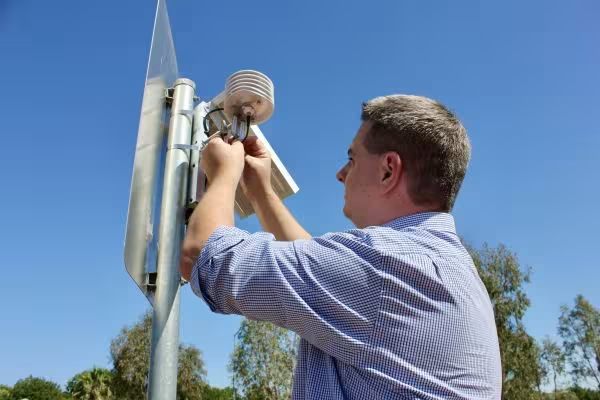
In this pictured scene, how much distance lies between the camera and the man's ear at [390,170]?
152 centimetres

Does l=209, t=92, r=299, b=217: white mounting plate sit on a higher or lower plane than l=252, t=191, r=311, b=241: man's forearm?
higher

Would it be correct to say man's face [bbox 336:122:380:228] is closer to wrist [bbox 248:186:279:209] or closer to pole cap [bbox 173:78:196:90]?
wrist [bbox 248:186:279:209]

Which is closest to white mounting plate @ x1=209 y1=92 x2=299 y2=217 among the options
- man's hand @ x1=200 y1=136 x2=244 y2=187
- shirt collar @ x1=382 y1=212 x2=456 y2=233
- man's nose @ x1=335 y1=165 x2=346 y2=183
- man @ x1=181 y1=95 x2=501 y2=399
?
man's hand @ x1=200 y1=136 x2=244 y2=187

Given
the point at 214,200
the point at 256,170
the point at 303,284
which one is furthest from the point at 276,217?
the point at 303,284

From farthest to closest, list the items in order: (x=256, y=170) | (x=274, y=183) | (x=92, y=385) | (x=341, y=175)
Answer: (x=92, y=385) → (x=274, y=183) → (x=256, y=170) → (x=341, y=175)

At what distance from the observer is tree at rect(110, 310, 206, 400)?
37531 mm

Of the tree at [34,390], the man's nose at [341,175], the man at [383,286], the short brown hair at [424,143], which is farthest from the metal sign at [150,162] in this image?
the tree at [34,390]

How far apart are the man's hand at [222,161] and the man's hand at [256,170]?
0.29 meters

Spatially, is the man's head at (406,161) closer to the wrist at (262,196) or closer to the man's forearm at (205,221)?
the man's forearm at (205,221)

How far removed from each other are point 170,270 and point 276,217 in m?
0.57

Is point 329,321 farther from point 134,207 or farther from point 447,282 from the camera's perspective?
point 134,207

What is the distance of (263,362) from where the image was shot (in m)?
31.0

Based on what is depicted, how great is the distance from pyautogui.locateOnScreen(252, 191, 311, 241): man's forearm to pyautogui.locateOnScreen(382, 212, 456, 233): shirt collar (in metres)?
0.69

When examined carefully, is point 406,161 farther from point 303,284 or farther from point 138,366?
point 138,366
